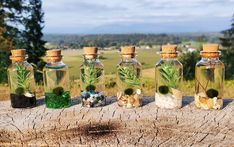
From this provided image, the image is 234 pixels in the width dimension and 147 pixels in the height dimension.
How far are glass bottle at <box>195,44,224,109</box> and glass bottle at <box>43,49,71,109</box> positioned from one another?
3.48ft

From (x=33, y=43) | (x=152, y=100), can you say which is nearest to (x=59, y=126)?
(x=152, y=100)

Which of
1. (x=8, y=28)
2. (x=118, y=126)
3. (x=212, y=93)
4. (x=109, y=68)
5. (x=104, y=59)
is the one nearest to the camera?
(x=118, y=126)

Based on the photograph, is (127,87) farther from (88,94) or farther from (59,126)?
(59,126)

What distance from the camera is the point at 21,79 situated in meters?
2.72

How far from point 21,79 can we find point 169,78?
119 centimetres

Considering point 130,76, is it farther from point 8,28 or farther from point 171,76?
point 8,28

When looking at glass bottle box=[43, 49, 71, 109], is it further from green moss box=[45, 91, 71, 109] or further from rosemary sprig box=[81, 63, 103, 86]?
rosemary sprig box=[81, 63, 103, 86]

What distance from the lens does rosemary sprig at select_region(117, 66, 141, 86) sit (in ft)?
8.50

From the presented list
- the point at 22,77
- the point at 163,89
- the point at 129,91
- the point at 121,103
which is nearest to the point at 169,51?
the point at 163,89

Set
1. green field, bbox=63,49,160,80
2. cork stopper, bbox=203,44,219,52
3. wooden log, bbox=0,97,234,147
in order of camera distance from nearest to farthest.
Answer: wooden log, bbox=0,97,234,147, cork stopper, bbox=203,44,219,52, green field, bbox=63,49,160,80

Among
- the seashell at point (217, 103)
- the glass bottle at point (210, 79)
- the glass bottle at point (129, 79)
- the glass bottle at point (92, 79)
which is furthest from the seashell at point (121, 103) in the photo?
the seashell at point (217, 103)

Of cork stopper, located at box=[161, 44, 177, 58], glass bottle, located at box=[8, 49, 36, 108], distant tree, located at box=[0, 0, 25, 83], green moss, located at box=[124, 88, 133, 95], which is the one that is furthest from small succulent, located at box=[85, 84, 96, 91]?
distant tree, located at box=[0, 0, 25, 83]

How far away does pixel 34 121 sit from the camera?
2.39 metres

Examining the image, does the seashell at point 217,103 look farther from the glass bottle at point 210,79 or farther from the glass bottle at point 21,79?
the glass bottle at point 21,79
